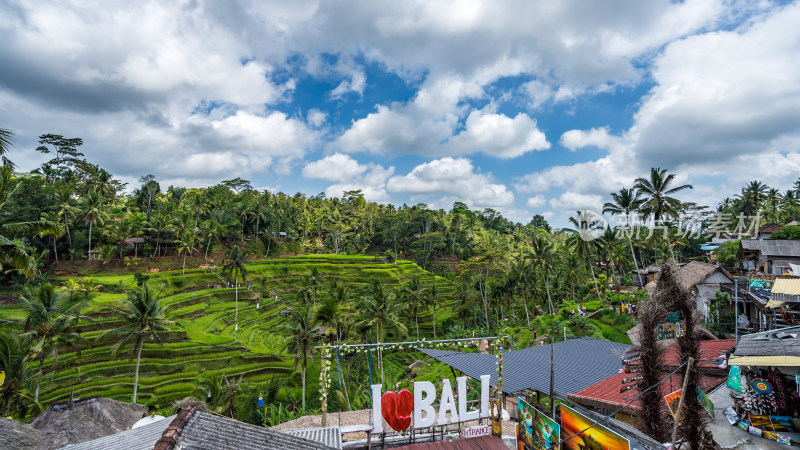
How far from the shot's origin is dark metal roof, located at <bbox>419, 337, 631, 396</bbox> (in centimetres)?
1241

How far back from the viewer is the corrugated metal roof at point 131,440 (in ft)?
27.4

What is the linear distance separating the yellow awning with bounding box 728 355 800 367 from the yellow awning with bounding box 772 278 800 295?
324 inches

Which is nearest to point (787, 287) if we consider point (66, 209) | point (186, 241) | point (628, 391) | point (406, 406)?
point (628, 391)

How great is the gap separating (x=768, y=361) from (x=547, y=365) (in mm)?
7519

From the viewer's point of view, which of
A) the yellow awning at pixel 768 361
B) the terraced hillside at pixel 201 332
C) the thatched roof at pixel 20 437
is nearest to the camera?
the yellow awning at pixel 768 361

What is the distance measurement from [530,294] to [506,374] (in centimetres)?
3064

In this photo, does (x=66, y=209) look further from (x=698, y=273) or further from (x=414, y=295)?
(x=698, y=273)

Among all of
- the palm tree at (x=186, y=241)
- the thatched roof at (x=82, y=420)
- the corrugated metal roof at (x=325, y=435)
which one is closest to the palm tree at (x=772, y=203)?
the corrugated metal roof at (x=325, y=435)

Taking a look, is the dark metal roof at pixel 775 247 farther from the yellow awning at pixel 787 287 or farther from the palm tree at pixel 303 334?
the palm tree at pixel 303 334

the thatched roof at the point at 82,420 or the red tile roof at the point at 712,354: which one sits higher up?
the red tile roof at the point at 712,354

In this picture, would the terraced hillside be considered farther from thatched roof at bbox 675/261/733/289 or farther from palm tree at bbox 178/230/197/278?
thatched roof at bbox 675/261/733/289

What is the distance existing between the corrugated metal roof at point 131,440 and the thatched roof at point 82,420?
5.66 m

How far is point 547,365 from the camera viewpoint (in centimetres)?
1412

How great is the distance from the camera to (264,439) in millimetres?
7340
